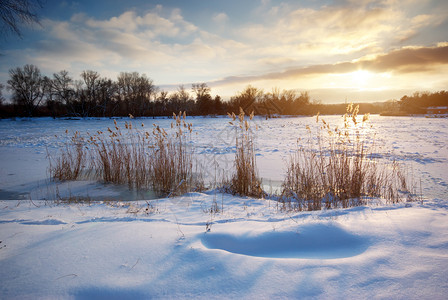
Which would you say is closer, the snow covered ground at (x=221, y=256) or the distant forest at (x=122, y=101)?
the snow covered ground at (x=221, y=256)

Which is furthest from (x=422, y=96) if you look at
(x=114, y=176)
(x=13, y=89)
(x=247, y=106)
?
(x=13, y=89)

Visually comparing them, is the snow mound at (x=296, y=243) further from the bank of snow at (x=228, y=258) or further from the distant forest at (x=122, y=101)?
the distant forest at (x=122, y=101)

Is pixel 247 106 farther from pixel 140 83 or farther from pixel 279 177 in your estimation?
pixel 279 177

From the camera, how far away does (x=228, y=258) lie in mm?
1581

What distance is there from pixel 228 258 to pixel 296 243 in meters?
0.69

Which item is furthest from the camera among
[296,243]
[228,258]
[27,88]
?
[27,88]

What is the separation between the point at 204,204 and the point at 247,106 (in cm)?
3682

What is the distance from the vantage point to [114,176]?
18.4 ft

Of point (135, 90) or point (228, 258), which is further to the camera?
point (135, 90)

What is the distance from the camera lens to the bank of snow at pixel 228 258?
127 centimetres

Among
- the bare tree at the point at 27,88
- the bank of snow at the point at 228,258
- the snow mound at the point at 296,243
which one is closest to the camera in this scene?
the bank of snow at the point at 228,258

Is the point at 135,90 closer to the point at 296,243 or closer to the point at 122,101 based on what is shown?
the point at 122,101

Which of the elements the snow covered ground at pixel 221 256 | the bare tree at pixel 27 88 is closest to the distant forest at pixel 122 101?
the bare tree at pixel 27 88

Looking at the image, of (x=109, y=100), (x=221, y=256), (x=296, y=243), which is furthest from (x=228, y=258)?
(x=109, y=100)
